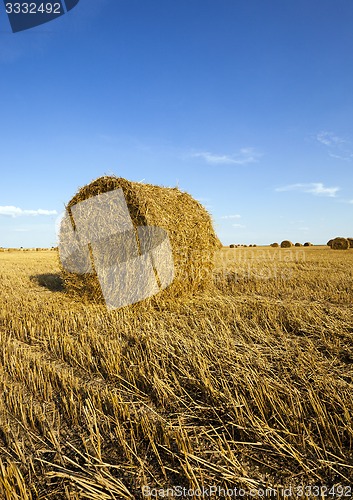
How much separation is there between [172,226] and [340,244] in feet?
67.7

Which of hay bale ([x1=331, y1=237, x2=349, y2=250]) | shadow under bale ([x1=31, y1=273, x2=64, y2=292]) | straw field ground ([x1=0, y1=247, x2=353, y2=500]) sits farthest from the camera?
hay bale ([x1=331, y1=237, x2=349, y2=250])

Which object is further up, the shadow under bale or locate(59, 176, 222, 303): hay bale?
locate(59, 176, 222, 303): hay bale

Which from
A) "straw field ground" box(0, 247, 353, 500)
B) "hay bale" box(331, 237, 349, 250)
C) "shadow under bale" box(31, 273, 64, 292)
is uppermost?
"hay bale" box(331, 237, 349, 250)

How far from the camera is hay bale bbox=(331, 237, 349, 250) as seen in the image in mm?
23391

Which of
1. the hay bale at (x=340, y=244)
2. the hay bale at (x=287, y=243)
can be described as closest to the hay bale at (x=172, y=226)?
the hay bale at (x=340, y=244)

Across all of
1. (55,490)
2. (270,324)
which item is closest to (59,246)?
(270,324)

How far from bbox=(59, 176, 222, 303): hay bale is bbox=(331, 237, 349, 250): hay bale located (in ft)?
62.2

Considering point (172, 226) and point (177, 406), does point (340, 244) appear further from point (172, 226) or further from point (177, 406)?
Result: point (177, 406)

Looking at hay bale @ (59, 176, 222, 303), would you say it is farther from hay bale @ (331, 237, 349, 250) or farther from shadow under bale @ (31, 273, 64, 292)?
hay bale @ (331, 237, 349, 250)

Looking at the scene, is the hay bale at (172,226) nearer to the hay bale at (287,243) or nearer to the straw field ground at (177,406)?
the straw field ground at (177,406)

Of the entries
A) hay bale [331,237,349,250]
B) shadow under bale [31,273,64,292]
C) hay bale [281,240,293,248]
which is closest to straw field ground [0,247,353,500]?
shadow under bale [31,273,64,292]

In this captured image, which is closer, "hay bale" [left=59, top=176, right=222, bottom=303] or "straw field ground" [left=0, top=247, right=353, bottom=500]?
"straw field ground" [left=0, top=247, right=353, bottom=500]

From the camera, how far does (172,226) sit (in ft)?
21.0

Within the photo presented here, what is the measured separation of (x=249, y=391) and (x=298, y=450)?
63cm
